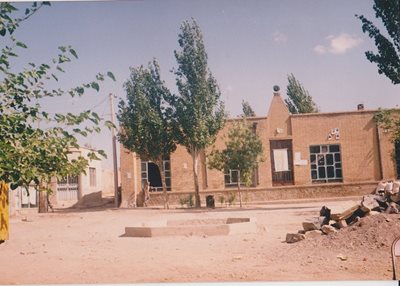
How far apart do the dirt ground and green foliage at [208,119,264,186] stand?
11271 millimetres

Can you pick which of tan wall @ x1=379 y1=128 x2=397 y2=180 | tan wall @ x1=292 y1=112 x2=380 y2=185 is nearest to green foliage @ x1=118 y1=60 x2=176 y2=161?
tan wall @ x1=292 y1=112 x2=380 y2=185

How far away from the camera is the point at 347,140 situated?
1059 inches

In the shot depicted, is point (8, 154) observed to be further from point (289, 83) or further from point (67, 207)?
point (289, 83)

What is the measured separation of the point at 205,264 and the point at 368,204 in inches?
199

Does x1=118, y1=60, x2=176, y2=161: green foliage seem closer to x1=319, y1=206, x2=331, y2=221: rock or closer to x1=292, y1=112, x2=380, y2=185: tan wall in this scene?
x1=292, y1=112, x2=380, y2=185: tan wall

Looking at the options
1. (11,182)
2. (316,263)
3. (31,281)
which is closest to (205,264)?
(316,263)

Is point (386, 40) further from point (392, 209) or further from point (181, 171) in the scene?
point (181, 171)

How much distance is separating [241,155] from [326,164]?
7801mm

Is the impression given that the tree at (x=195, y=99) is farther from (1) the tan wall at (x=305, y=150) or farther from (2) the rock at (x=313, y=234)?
(2) the rock at (x=313, y=234)

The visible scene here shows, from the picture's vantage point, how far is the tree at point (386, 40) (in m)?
15.8

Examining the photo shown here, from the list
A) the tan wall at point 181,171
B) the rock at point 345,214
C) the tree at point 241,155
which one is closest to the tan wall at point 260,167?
the tan wall at point 181,171

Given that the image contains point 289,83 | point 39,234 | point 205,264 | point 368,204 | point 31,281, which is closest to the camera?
point 31,281

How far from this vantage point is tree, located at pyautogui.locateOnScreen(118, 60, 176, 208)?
23906mm

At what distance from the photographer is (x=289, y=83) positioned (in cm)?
4125
